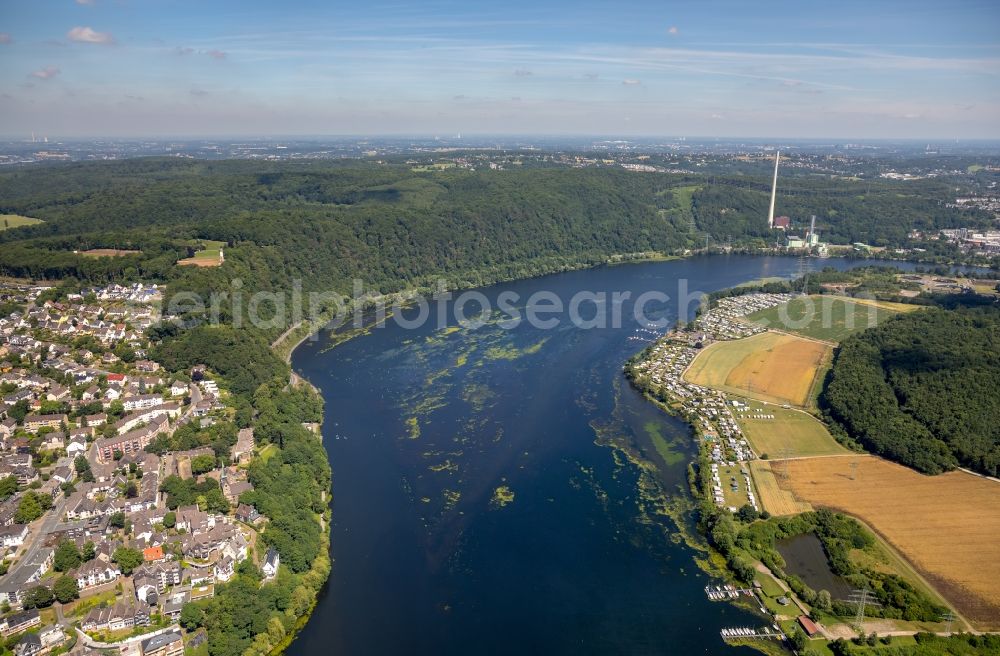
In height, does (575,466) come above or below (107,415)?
below

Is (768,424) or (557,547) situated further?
(768,424)

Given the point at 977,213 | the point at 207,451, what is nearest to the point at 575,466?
the point at 207,451

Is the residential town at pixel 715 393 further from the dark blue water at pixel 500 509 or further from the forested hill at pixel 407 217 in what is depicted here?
the forested hill at pixel 407 217

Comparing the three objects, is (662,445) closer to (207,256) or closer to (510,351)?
(510,351)

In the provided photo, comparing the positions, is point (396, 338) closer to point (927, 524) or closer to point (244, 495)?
point (244, 495)

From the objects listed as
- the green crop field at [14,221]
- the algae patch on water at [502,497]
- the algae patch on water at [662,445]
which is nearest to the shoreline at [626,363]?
the algae patch on water at [662,445]

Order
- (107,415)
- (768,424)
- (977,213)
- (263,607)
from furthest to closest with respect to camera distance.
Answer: (977,213)
(768,424)
(107,415)
(263,607)

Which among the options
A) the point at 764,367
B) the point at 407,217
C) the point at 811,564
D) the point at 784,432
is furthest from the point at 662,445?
the point at 407,217
